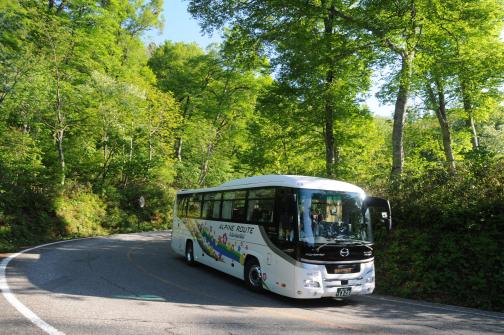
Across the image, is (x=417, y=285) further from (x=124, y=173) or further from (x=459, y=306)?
(x=124, y=173)

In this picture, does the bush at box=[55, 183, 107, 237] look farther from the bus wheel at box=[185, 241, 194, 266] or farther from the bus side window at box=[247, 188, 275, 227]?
the bus side window at box=[247, 188, 275, 227]

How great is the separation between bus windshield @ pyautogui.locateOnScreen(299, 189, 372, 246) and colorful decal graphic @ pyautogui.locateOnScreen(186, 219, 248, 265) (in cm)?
259

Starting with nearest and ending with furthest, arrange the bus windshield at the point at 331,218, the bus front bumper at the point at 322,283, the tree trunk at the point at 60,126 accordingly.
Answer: the bus front bumper at the point at 322,283 < the bus windshield at the point at 331,218 < the tree trunk at the point at 60,126

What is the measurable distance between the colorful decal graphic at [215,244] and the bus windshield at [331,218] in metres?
2.59

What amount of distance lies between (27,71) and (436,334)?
75.5ft

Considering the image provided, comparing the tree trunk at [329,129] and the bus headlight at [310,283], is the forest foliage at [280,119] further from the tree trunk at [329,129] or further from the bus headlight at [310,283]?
the bus headlight at [310,283]

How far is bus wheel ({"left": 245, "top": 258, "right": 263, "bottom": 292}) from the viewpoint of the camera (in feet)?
33.4

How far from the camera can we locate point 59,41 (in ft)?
82.3

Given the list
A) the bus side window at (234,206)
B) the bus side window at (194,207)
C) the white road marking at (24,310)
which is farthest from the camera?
the bus side window at (194,207)

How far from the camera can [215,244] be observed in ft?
42.4

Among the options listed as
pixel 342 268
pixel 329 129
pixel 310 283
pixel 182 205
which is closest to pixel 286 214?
pixel 310 283

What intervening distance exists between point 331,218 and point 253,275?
2.86 metres

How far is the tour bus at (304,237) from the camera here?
344 inches

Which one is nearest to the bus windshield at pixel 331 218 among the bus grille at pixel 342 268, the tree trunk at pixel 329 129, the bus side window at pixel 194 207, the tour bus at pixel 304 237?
the tour bus at pixel 304 237
